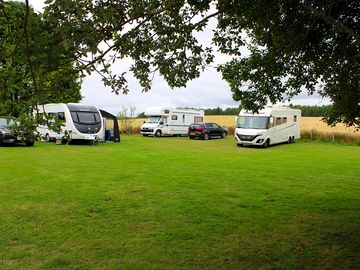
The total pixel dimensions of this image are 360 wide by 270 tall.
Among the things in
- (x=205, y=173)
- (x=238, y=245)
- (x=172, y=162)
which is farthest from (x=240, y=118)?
(x=238, y=245)

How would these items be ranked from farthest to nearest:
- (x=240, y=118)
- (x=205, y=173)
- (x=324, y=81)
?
(x=240, y=118)
(x=205, y=173)
(x=324, y=81)

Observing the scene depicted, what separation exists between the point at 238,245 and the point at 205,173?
716 centimetres

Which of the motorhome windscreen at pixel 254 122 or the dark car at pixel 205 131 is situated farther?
the dark car at pixel 205 131

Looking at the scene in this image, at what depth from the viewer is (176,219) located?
277 inches

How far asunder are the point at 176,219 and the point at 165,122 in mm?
27689

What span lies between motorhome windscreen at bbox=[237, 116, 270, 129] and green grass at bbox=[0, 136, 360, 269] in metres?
13.0

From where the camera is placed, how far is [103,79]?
4496 millimetres

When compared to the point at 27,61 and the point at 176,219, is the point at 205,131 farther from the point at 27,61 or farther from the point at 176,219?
the point at 27,61

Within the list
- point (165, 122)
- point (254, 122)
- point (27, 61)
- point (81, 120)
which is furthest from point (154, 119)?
point (27, 61)

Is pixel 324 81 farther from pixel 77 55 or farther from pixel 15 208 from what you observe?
pixel 15 208

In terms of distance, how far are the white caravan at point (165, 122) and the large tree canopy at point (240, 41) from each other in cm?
2680

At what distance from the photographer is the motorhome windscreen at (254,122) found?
1019 inches

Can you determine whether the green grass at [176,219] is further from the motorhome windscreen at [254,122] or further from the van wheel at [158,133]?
the van wheel at [158,133]

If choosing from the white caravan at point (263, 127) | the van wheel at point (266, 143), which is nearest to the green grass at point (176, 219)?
the white caravan at point (263, 127)
